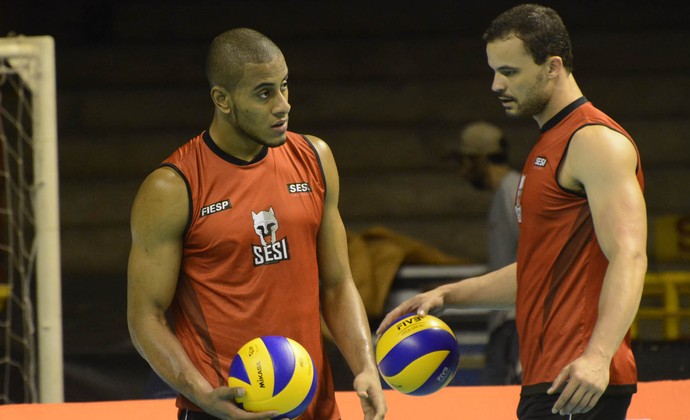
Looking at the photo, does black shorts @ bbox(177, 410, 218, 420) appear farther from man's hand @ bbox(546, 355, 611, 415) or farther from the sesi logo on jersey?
man's hand @ bbox(546, 355, 611, 415)

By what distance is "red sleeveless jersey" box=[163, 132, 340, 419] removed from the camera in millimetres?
3129

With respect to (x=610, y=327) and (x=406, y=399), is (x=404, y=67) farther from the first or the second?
(x=610, y=327)

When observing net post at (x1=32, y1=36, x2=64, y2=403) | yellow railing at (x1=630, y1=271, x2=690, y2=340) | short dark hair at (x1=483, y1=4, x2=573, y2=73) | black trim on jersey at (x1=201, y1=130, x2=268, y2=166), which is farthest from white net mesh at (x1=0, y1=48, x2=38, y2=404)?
yellow railing at (x1=630, y1=271, x2=690, y2=340)

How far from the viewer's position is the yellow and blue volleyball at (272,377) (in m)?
2.92

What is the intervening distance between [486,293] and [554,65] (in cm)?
77

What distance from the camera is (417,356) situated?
3.37m

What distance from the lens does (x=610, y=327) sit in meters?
2.87

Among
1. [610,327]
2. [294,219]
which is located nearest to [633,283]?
[610,327]

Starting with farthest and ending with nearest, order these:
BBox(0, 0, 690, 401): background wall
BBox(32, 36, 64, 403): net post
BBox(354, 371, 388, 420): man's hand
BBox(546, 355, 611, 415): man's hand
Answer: BBox(0, 0, 690, 401): background wall, BBox(32, 36, 64, 403): net post, BBox(354, 371, 388, 420): man's hand, BBox(546, 355, 611, 415): man's hand

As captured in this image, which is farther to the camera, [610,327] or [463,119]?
[463,119]

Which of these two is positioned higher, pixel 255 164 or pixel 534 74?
pixel 534 74

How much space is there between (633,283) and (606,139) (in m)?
0.37

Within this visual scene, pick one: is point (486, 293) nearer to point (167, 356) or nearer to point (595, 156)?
point (595, 156)

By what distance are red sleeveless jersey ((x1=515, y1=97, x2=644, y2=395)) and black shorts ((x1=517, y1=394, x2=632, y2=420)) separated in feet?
0.08
